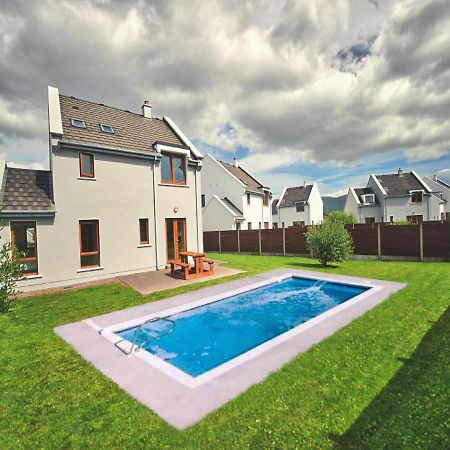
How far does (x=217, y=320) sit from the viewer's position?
9.45m

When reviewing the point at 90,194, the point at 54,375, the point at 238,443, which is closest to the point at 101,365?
the point at 54,375

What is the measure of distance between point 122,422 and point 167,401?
2.50 feet

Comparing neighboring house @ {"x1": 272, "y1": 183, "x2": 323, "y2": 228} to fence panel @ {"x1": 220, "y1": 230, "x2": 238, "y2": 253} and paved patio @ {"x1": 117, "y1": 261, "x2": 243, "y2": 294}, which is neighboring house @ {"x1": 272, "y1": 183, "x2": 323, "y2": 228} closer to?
fence panel @ {"x1": 220, "y1": 230, "x2": 238, "y2": 253}

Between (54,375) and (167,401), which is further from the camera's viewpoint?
(54,375)

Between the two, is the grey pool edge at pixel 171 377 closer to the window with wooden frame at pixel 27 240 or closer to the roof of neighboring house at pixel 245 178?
the window with wooden frame at pixel 27 240

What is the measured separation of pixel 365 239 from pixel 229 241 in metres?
12.8

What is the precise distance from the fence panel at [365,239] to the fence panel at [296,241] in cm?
371

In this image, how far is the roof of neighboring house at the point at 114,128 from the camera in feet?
47.4

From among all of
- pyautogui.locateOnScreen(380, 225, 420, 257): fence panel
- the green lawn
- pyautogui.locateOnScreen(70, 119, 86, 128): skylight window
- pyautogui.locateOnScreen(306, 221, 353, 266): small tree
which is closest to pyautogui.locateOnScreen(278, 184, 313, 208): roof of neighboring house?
pyautogui.locateOnScreen(380, 225, 420, 257): fence panel

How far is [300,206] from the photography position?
46.2m

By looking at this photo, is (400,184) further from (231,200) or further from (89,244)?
(89,244)

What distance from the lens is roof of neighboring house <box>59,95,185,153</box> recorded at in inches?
569

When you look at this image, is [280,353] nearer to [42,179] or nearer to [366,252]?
[42,179]

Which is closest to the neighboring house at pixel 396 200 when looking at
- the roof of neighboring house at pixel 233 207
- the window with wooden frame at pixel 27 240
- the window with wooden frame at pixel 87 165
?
the roof of neighboring house at pixel 233 207
